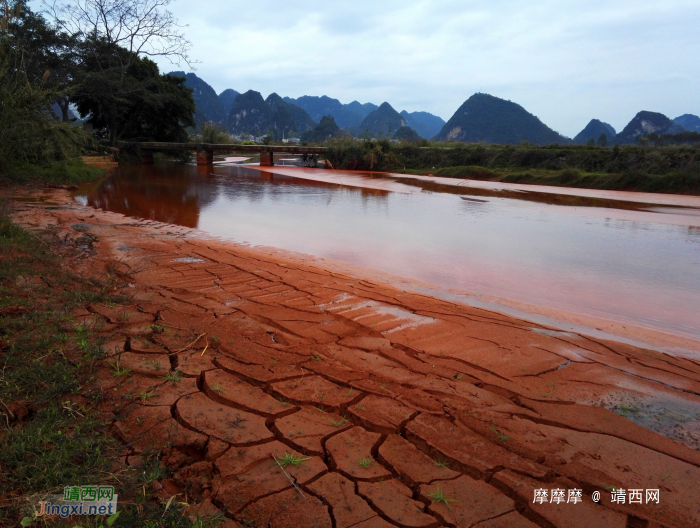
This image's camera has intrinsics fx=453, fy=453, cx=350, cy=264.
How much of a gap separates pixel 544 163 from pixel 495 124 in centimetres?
4029

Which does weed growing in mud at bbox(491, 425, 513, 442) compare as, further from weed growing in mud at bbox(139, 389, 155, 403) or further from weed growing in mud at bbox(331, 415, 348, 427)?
weed growing in mud at bbox(139, 389, 155, 403)

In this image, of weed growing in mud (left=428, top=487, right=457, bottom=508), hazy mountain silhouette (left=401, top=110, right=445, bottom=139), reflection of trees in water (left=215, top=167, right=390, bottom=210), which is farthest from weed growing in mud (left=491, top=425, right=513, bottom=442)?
hazy mountain silhouette (left=401, top=110, right=445, bottom=139)

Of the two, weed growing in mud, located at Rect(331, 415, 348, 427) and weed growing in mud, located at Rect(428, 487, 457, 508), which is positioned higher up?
weed growing in mud, located at Rect(331, 415, 348, 427)

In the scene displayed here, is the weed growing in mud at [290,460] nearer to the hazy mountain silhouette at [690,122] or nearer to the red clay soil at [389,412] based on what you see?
the red clay soil at [389,412]

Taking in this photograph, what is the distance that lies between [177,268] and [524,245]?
20.0ft

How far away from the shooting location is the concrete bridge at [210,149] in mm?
28369

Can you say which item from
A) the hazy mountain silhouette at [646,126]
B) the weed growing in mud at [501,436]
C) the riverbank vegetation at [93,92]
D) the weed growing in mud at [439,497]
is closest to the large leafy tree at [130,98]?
the riverbank vegetation at [93,92]

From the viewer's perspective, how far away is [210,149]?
2948 centimetres

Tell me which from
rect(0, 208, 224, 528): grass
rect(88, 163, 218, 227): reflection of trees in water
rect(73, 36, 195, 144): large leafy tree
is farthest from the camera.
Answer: rect(73, 36, 195, 144): large leafy tree

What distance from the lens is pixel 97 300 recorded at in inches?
153

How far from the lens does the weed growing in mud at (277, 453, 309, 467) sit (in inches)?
85.2

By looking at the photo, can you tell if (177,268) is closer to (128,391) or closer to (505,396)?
(128,391)

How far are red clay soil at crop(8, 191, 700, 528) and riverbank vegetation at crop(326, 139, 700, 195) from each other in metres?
18.6

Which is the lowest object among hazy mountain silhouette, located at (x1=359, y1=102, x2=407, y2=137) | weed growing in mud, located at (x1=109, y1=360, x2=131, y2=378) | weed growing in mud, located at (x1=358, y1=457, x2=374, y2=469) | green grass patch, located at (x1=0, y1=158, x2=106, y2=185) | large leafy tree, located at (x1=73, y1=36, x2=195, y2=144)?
weed growing in mud, located at (x1=358, y1=457, x2=374, y2=469)
